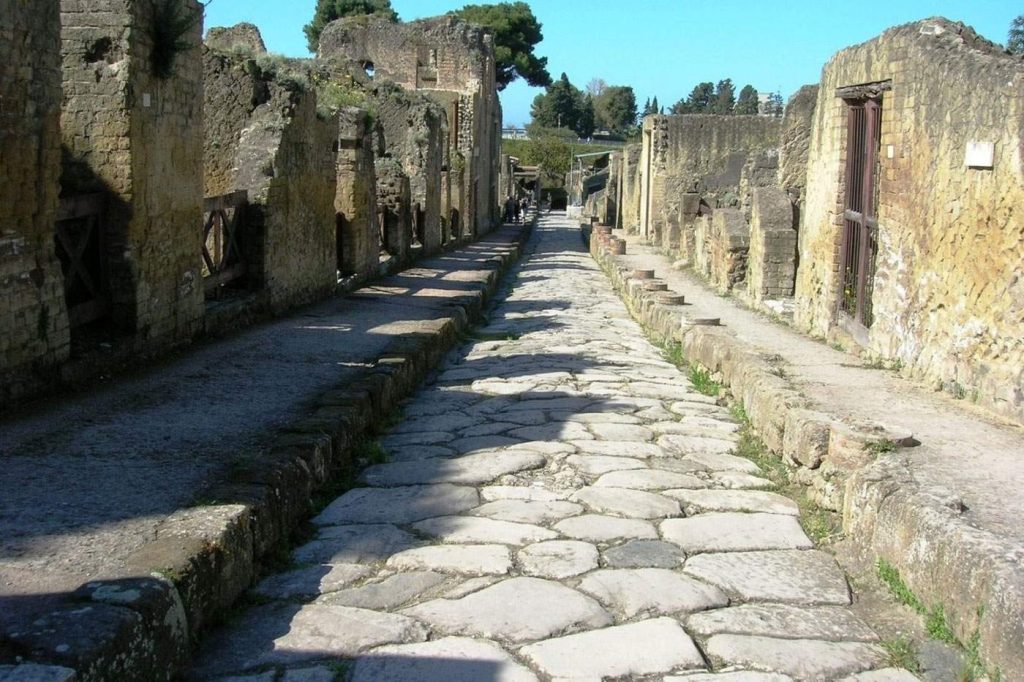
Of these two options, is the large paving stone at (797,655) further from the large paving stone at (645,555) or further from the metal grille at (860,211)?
the metal grille at (860,211)

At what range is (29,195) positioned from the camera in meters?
5.91

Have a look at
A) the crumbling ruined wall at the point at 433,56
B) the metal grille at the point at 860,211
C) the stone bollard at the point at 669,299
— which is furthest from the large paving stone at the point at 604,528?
the crumbling ruined wall at the point at 433,56

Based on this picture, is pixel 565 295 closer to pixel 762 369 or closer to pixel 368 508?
pixel 762 369

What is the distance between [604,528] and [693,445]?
181cm

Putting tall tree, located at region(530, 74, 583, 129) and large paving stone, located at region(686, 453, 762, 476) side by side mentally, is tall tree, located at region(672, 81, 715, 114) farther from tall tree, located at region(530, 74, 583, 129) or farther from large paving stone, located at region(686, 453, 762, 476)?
large paving stone, located at region(686, 453, 762, 476)

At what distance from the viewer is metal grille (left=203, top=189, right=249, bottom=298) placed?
9.42m

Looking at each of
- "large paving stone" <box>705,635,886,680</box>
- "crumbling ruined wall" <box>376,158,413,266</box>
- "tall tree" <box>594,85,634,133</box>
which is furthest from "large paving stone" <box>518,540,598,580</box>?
"tall tree" <box>594,85,634,133</box>

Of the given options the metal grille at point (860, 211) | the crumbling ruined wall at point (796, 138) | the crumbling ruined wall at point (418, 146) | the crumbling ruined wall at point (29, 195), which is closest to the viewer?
the crumbling ruined wall at point (29, 195)

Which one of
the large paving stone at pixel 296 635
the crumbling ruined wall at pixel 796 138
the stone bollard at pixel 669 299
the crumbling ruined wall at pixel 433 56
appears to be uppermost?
the crumbling ruined wall at pixel 433 56

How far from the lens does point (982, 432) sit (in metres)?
5.29

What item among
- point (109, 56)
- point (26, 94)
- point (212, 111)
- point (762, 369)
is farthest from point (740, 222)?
point (26, 94)

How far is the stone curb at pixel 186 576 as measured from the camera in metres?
2.73

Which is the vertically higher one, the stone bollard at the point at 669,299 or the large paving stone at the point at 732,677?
the stone bollard at the point at 669,299

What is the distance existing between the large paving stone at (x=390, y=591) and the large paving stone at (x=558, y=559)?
0.37 meters
